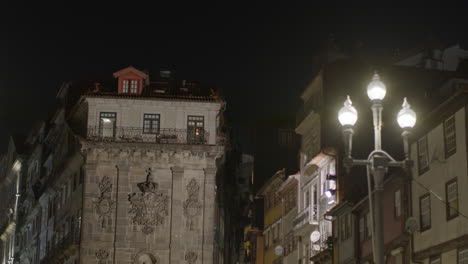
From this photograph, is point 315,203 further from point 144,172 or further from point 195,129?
point 144,172

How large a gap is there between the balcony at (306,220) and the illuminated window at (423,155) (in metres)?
25.2

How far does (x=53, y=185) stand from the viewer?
8544cm

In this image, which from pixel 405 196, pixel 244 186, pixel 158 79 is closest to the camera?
pixel 405 196

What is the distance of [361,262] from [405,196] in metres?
9.17

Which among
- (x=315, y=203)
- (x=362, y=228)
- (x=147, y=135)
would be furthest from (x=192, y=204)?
(x=362, y=228)

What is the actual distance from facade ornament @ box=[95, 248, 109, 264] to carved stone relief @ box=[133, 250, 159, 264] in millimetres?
2109

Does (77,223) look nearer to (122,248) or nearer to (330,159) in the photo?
(122,248)

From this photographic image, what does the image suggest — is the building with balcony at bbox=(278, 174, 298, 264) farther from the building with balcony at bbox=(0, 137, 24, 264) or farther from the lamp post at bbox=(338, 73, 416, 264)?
the lamp post at bbox=(338, 73, 416, 264)

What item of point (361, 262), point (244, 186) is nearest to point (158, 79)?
point (361, 262)

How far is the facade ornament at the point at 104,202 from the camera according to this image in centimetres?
7000

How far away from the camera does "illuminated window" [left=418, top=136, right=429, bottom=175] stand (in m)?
40.1

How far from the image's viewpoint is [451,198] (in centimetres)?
3734

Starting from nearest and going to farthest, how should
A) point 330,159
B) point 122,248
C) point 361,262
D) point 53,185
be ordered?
point 361,262
point 330,159
point 122,248
point 53,185

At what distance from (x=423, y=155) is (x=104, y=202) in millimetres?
34943
